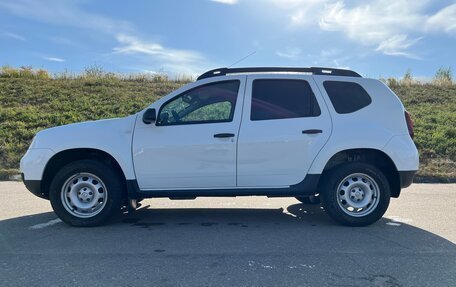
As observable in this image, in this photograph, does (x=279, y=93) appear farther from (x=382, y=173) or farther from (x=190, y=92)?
(x=382, y=173)

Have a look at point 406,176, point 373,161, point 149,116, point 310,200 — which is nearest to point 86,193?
point 149,116

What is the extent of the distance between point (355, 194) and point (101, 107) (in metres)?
13.5

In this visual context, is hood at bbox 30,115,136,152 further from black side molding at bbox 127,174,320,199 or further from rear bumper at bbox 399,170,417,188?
rear bumper at bbox 399,170,417,188

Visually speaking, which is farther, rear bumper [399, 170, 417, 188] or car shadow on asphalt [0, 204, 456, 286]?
rear bumper [399, 170, 417, 188]

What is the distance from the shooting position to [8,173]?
10250mm

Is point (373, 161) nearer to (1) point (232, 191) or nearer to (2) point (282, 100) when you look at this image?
(2) point (282, 100)

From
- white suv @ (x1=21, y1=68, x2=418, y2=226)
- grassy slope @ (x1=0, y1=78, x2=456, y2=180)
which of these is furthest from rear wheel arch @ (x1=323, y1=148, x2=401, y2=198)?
grassy slope @ (x1=0, y1=78, x2=456, y2=180)

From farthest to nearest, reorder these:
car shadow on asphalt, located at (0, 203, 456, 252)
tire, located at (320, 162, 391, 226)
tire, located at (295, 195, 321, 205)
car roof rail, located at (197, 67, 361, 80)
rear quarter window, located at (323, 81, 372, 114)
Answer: tire, located at (295, 195, 321, 205)
car roof rail, located at (197, 67, 361, 80)
rear quarter window, located at (323, 81, 372, 114)
tire, located at (320, 162, 391, 226)
car shadow on asphalt, located at (0, 203, 456, 252)

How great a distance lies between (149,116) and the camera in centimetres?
539

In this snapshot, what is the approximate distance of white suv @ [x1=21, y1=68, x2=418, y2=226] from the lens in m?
5.41

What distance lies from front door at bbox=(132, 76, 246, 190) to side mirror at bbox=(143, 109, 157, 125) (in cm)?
7

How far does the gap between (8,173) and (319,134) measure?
8.17m

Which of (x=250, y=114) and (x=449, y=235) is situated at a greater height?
(x=250, y=114)

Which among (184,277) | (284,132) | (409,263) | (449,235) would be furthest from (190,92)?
(449,235)
